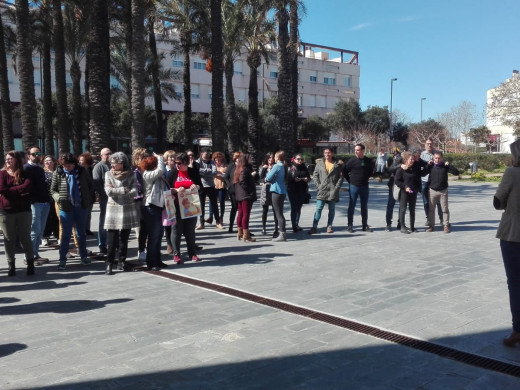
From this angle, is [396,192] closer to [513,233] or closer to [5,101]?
[513,233]

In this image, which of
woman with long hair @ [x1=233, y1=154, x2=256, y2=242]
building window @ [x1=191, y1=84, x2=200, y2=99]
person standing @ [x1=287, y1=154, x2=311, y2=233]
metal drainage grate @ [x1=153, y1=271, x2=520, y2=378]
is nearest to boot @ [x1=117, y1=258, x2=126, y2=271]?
metal drainage grate @ [x1=153, y1=271, x2=520, y2=378]

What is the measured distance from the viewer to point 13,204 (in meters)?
7.03

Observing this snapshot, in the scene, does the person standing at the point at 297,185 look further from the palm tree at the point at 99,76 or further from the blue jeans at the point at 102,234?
the palm tree at the point at 99,76

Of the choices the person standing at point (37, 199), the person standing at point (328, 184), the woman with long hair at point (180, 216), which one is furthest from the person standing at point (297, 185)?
the person standing at point (37, 199)

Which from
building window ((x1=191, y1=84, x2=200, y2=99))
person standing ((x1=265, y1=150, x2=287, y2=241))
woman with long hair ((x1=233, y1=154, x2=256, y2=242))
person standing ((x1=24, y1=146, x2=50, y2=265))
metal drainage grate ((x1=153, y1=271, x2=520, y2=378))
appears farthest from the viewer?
building window ((x1=191, y1=84, x2=200, y2=99))

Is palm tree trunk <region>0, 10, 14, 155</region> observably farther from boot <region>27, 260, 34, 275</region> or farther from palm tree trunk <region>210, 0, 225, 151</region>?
boot <region>27, 260, 34, 275</region>

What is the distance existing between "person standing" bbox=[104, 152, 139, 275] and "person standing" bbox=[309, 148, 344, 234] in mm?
4583

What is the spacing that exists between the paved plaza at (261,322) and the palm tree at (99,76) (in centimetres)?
697

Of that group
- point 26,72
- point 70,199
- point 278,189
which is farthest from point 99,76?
point 70,199

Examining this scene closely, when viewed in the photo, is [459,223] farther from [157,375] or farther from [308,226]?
[157,375]

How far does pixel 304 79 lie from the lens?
7062 cm

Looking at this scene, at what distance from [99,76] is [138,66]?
5.40 feet

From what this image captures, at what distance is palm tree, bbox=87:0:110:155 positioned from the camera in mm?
13797

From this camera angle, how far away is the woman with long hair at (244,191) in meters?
9.66
